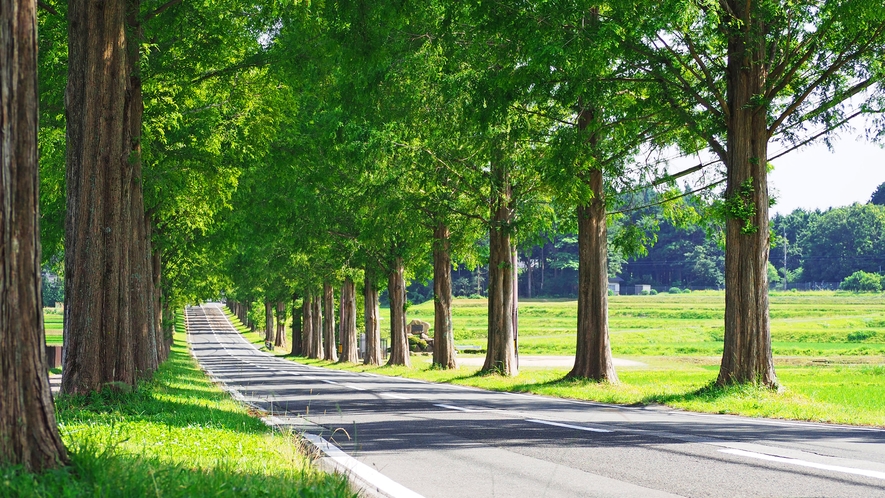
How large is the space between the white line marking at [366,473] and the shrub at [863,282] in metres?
135

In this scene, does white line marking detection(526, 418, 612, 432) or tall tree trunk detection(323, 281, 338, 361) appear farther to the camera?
tall tree trunk detection(323, 281, 338, 361)

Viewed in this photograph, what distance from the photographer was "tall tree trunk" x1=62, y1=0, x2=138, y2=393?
12.9 m

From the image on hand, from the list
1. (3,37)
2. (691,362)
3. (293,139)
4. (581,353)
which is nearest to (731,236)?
(581,353)

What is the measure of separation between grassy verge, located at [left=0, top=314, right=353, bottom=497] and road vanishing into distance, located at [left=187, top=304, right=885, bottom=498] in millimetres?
720

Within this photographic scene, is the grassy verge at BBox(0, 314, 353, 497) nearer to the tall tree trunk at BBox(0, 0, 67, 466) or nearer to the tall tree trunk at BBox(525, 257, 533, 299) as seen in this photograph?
the tall tree trunk at BBox(0, 0, 67, 466)

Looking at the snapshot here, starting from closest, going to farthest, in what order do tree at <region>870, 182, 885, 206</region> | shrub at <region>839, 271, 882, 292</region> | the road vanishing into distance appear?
1. the road vanishing into distance
2. shrub at <region>839, 271, 882, 292</region>
3. tree at <region>870, 182, 885, 206</region>

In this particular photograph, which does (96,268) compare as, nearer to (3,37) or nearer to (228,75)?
(228,75)

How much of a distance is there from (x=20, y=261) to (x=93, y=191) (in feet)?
27.4

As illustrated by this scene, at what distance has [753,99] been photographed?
16453mm

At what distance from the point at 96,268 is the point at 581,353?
12.8 m

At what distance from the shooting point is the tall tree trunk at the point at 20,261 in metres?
4.98

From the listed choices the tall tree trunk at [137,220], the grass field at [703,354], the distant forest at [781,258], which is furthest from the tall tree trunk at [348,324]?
the distant forest at [781,258]

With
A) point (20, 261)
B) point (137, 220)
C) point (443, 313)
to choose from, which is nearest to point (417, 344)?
point (443, 313)

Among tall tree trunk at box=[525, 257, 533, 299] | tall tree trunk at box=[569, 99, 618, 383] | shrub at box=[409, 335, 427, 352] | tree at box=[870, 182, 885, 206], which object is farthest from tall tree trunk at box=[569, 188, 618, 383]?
tree at box=[870, 182, 885, 206]
